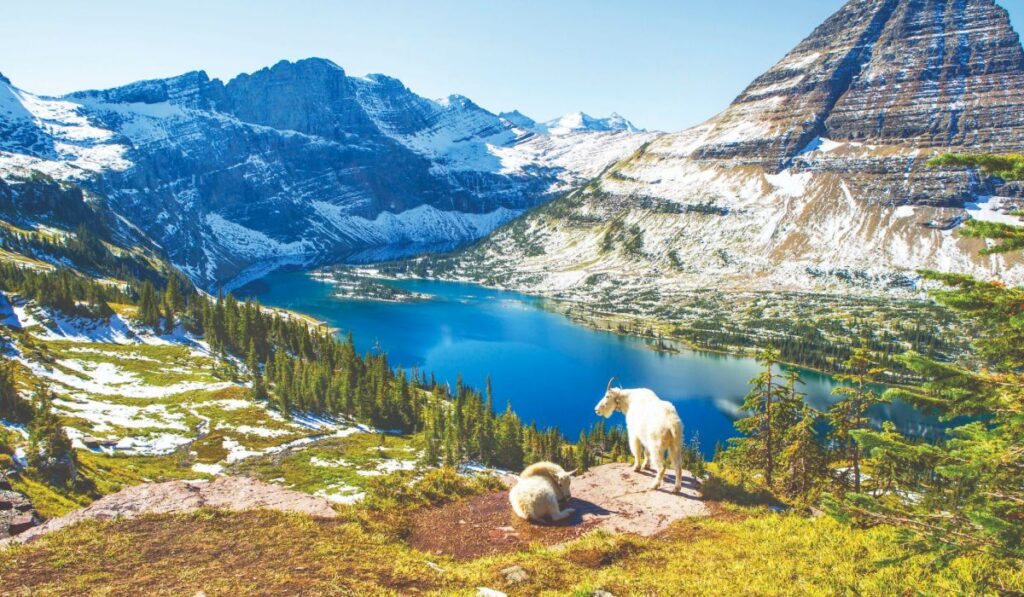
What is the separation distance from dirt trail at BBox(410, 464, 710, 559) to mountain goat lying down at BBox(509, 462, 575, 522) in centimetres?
34

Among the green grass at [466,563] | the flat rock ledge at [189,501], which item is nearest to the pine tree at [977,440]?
the green grass at [466,563]

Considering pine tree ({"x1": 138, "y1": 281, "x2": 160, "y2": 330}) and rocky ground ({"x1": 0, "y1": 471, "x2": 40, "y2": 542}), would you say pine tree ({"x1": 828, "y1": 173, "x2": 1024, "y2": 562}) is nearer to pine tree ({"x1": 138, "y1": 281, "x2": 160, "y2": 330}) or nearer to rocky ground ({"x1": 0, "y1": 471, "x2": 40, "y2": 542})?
rocky ground ({"x1": 0, "y1": 471, "x2": 40, "y2": 542})

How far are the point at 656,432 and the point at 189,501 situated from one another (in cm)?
1766

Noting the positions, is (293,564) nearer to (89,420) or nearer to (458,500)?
(458,500)

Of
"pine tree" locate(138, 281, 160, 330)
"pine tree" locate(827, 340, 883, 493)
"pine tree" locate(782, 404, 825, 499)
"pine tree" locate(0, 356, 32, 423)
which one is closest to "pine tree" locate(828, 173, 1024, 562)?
"pine tree" locate(827, 340, 883, 493)

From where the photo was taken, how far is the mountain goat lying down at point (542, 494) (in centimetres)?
1725

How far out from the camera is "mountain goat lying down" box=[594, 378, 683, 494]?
19109 mm

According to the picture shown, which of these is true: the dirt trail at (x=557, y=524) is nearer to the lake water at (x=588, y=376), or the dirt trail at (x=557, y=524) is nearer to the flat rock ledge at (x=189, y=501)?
the flat rock ledge at (x=189, y=501)

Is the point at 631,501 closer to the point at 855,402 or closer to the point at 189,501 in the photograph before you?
the point at 189,501

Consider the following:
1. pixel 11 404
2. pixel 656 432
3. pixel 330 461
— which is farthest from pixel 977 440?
pixel 11 404

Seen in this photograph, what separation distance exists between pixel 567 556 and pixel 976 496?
9.35 m

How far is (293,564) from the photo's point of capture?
13.1 meters

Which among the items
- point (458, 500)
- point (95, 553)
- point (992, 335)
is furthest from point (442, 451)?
point (992, 335)

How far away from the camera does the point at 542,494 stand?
17297 millimetres
